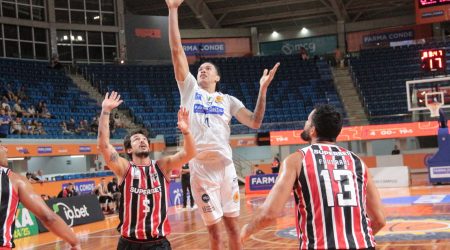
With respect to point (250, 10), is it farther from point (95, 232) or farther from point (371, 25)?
point (95, 232)

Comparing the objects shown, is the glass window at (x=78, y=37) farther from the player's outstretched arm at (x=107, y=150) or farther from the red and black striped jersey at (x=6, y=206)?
the red and black striped jersey at (x=6, y=206)

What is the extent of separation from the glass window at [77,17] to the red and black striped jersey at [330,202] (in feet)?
101

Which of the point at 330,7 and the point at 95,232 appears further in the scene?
the point at 330,7

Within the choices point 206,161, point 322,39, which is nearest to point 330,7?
point 322,39

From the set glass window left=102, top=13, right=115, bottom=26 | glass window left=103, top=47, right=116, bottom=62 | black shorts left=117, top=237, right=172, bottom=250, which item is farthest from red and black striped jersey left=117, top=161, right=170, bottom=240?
glass window left=102, top=13, right=115, bottom=26

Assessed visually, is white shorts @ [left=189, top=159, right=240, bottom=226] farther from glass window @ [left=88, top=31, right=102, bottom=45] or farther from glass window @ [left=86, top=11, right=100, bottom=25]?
glass window @ [left=86, top=11, right=100, bottom=25]

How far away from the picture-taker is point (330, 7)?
35625mm

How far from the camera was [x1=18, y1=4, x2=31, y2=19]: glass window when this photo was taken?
29.8 meters

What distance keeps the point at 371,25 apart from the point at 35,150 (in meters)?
23.8

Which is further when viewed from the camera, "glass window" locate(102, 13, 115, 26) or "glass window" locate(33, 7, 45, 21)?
"glass window" locate(102, 13, 115, 26)

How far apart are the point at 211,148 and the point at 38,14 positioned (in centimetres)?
2840

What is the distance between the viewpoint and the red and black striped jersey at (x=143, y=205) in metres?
4.61

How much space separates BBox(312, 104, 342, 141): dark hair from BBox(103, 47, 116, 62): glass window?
31065mm

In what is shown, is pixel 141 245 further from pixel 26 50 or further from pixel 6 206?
pixel 26 50
